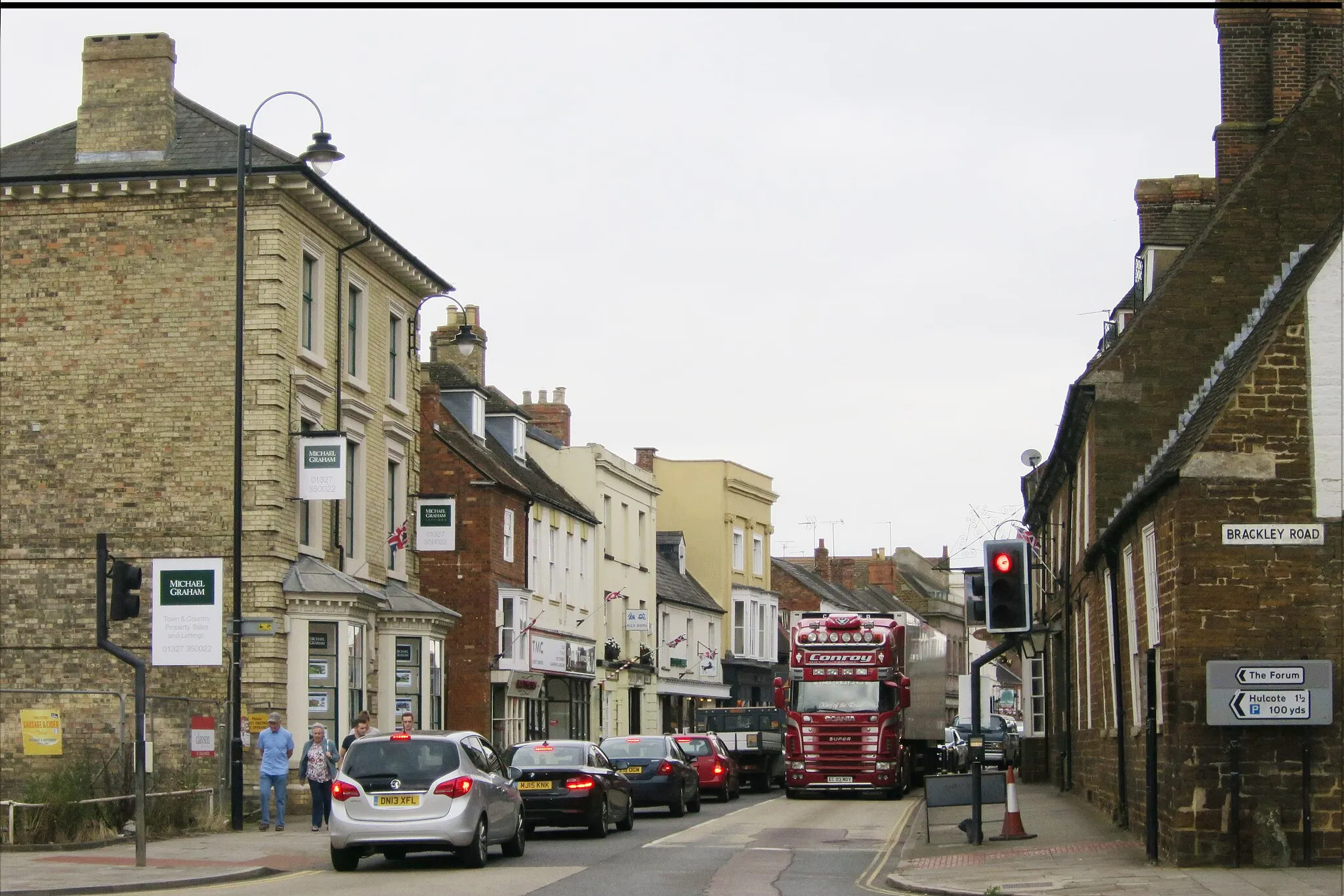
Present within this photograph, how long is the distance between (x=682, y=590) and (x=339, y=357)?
34.7 m

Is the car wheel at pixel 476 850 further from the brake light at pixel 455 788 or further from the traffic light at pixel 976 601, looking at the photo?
the traffic light at pixel 976 601

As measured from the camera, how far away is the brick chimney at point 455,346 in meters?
50.7

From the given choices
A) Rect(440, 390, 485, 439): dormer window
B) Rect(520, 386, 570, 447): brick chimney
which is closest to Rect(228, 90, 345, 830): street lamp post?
Rect(440, 390, 485, 439): dormer window

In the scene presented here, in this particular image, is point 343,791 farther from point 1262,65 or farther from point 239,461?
point 1262,65

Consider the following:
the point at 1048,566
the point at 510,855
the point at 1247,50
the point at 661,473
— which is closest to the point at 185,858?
the point at 510,855

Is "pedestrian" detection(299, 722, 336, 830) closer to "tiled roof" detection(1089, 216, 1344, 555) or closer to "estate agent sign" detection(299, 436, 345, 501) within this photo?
"estate agent sign" detection(299, 436, 345, 501)

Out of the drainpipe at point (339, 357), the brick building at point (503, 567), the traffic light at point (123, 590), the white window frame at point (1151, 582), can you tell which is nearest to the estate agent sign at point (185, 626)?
the drainpipe at point (339, 357)

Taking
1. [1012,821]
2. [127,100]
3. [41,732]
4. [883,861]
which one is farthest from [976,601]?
[127,100]

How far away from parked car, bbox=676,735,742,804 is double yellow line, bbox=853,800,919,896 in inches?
228

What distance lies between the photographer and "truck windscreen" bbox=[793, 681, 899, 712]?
Answer: 37.8m

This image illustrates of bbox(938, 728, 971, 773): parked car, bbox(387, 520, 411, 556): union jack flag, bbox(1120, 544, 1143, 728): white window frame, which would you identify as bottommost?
bbox(938, 728, 971, 773): parked car

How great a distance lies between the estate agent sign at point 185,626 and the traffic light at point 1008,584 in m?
11.0

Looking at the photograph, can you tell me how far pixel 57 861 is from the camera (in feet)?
64.0

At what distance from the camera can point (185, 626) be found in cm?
2770
